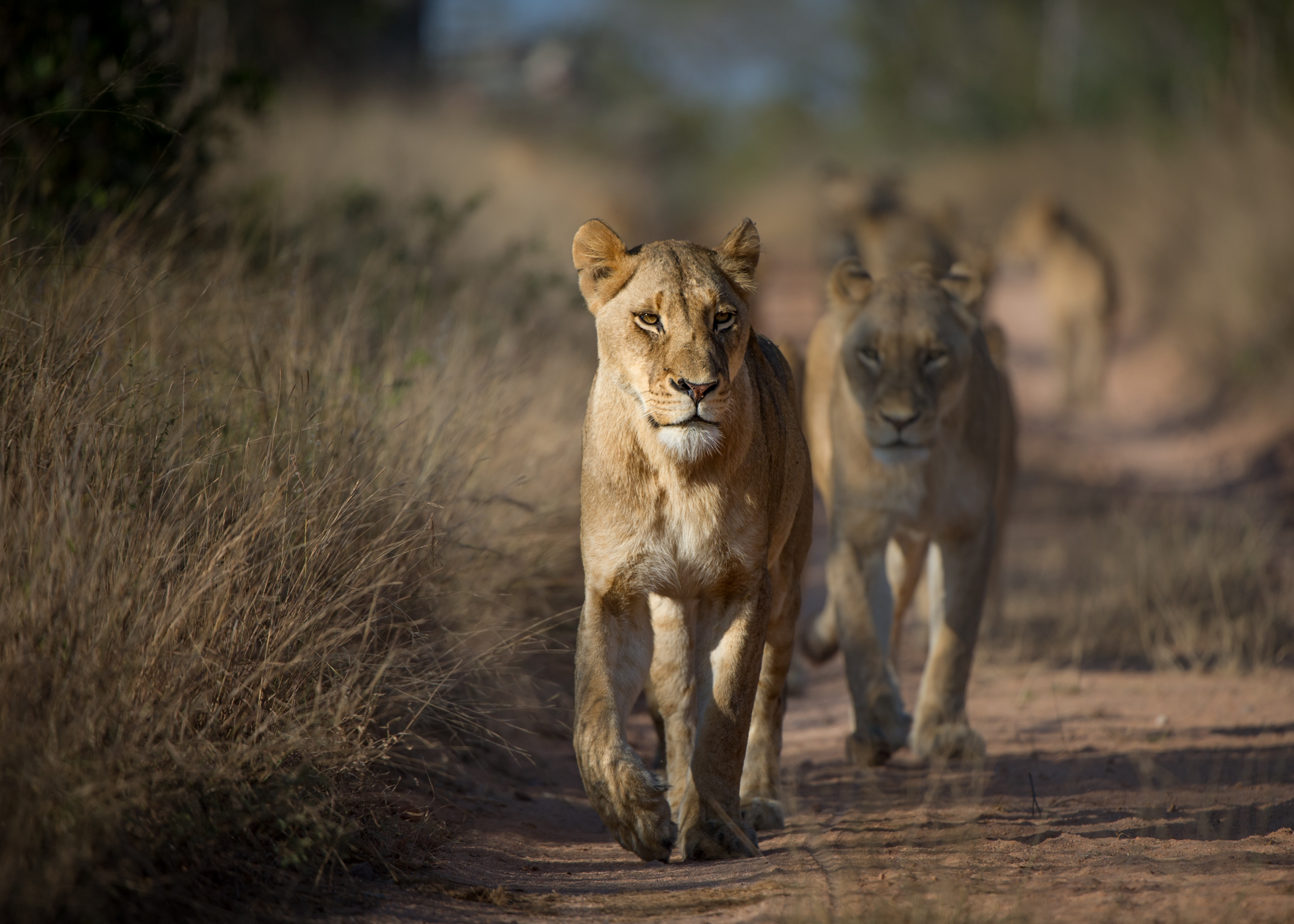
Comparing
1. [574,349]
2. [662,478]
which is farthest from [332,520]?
[574,349]

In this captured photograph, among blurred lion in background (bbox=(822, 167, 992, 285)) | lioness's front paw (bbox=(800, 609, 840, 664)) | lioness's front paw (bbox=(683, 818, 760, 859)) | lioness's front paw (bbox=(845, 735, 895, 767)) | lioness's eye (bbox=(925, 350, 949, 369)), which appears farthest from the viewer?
blurred lion in background (bbox=(822, 167, 992, 285))

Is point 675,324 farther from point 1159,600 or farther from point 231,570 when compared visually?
point 1159,600

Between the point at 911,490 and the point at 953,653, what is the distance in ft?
1.96

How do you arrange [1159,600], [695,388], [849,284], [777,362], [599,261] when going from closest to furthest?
[695,388]
[599,261]
[777,362]
[849,284]
[1159,600]

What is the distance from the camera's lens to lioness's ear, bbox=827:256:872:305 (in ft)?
17.4

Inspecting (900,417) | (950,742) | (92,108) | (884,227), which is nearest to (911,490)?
(900,417)

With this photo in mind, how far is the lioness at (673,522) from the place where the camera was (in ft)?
10.9

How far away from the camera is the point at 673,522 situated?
3.45 m

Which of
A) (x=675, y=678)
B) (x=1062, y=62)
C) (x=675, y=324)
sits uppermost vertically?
(x=1062, y=62)

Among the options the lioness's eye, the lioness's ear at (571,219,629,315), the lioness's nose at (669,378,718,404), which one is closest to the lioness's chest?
the lioness's nose at (669,378,718,404)

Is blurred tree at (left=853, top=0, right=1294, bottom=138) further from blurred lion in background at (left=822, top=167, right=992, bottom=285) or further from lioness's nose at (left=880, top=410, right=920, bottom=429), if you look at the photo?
lioness's nose at (left=880, top=410, right=920, bottom=429)

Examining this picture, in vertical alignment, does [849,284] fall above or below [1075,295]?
below

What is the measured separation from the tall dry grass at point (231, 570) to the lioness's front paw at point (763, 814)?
2.58 ft

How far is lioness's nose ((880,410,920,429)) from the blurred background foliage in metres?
2.64
